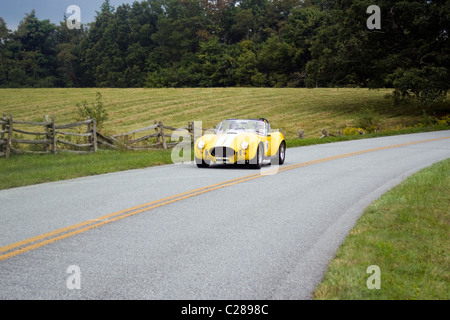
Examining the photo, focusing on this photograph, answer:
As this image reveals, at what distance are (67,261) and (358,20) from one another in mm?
39825

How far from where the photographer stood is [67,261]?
5547 mm

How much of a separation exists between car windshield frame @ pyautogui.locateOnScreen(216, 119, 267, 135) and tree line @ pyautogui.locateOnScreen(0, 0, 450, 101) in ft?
81.2

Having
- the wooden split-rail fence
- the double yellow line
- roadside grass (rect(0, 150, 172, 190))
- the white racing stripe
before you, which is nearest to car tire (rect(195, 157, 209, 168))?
the white racing stripe

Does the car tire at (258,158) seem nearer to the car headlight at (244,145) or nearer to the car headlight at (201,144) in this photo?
the car headlight at (244,145)

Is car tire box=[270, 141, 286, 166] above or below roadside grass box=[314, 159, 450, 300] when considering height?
below

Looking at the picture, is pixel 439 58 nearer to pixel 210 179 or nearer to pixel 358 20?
pixel 358 20

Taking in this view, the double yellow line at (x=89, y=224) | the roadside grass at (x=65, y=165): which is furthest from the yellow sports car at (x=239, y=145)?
Answer: the roadside grass at (x=65, y=165)

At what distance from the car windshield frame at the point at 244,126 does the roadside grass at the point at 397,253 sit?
6.69 metres

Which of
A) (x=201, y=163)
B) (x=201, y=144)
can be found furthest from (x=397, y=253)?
(x=201, y=163)

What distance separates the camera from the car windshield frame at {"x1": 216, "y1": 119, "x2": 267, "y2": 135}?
608 inches

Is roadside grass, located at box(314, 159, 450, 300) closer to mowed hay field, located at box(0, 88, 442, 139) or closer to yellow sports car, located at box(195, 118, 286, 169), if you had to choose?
yellow sports car, located at box(195, 118, 286, 169)

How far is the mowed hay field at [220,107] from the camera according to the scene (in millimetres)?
40250

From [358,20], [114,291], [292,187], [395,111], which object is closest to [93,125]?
[292,187]

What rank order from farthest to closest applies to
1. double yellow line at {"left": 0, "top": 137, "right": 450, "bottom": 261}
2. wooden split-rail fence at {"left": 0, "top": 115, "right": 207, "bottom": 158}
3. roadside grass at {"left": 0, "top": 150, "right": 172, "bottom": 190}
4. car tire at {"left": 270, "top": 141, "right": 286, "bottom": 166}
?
1. wooden split-rail fence at {"left": 0, "top": 115, "right": 207, "bottom": 158}
2. car tire at {"left": 270, "top": 141, "right": 286, "bottom": 166}
3. roadside grass at {"left": 0, "top": 150, "right": 172, "bottom": 190}
4. double yellow line at {"left": 0, "top": 137, "right": 450, "bottom": 261}
